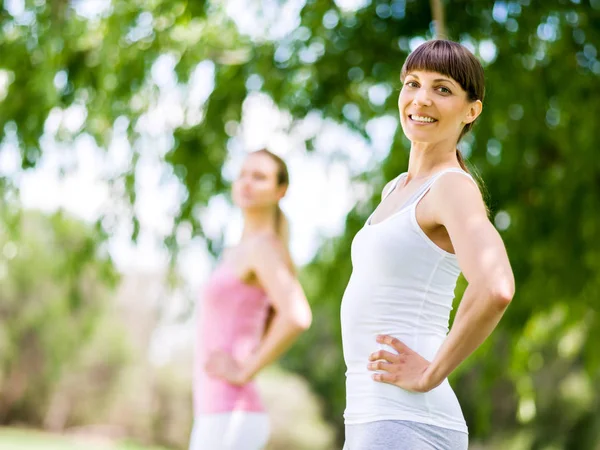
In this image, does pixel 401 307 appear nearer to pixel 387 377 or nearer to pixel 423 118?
pixel 387 377

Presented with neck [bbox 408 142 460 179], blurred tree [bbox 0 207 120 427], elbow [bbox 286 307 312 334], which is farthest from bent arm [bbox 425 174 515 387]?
blurred tree [bbox 0 207 120 427]

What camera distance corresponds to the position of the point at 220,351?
260cm

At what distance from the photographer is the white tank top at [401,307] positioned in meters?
1.53

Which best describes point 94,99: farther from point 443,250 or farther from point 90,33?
point 443,250

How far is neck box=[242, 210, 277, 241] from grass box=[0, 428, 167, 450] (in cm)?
1934

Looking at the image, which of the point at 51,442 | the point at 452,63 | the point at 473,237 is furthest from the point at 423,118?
the point at 51,442

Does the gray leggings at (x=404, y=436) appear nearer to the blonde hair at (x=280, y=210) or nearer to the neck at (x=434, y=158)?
the neck at (x=434, y=158)

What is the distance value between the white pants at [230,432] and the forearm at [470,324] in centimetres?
114

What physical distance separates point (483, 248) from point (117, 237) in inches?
173

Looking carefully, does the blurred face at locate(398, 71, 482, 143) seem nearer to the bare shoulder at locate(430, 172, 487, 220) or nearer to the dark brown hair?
the dark brown hair

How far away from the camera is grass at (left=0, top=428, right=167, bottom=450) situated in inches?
844

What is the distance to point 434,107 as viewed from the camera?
1.60 metres

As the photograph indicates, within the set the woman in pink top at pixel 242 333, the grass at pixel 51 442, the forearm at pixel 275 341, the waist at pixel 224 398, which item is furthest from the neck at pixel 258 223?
the grass at pixel 51 442

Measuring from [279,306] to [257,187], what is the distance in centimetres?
38
